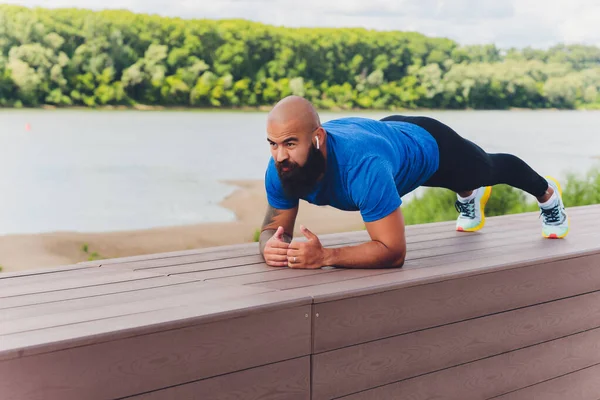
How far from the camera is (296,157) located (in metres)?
2.34

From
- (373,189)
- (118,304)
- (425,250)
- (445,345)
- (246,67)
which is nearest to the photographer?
(118,304)

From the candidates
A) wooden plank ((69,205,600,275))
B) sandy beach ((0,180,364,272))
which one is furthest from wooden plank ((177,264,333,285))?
sandy beach ((0,180,364,272))

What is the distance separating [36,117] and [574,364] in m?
5.51

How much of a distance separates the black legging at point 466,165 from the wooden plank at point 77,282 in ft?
3.78

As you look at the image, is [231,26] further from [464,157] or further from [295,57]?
[464,157]

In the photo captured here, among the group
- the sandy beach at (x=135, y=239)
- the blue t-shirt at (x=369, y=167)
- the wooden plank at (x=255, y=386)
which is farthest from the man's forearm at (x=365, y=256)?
the sandy beach at (x=135, y=239)

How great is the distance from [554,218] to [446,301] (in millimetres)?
986

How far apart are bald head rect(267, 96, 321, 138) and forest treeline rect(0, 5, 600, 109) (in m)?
4.88

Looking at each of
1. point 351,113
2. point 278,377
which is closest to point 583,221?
point 278,377

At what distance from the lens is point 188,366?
1809mm

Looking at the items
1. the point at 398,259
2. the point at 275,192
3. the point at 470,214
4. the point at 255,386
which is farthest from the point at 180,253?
the point at 470,214

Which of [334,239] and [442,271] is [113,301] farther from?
[334,239]

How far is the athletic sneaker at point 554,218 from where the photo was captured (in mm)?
3148

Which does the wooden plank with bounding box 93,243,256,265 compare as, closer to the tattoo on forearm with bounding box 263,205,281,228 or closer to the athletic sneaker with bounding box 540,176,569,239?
the tattoo on forearm with bounding box 263,205,281,228
